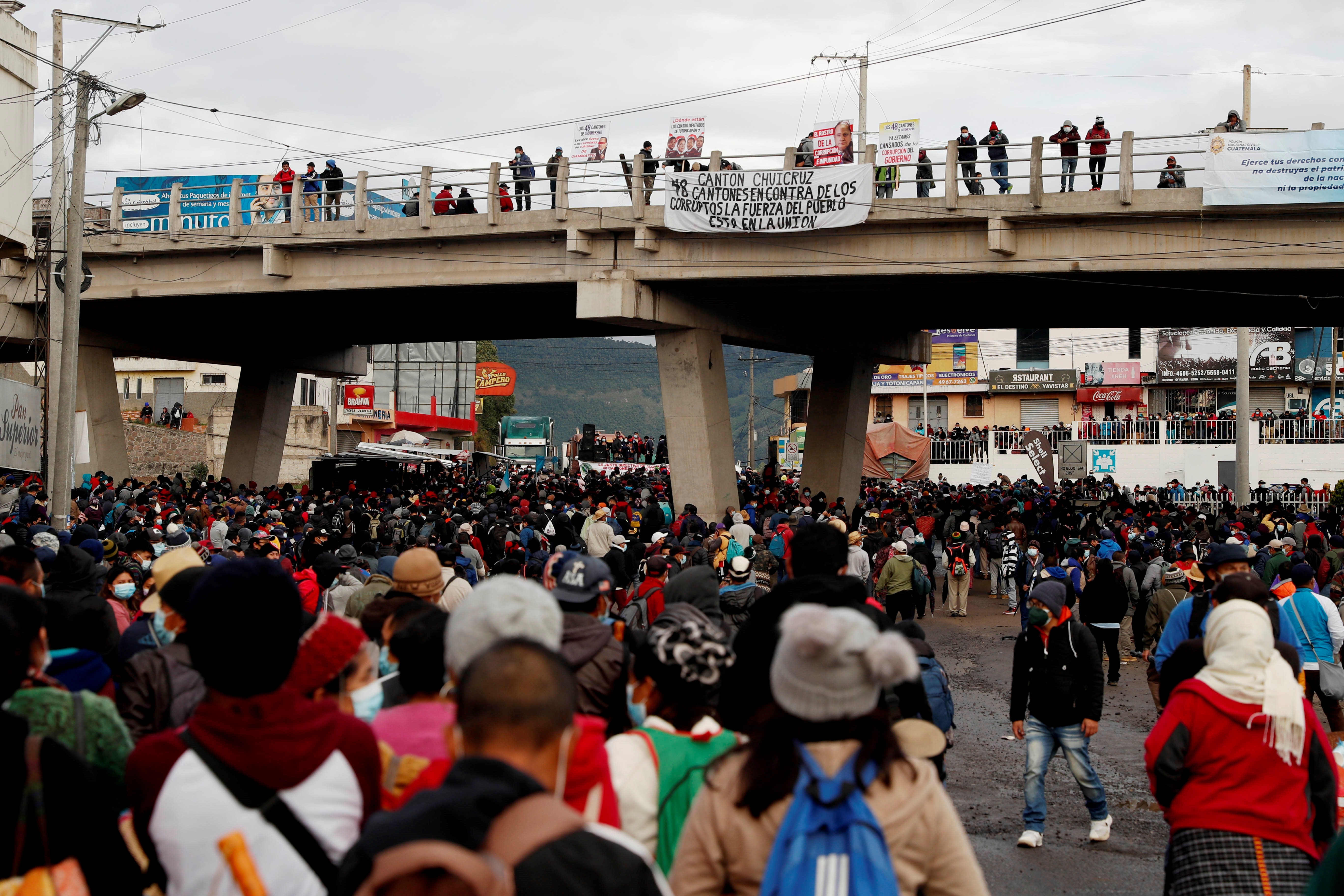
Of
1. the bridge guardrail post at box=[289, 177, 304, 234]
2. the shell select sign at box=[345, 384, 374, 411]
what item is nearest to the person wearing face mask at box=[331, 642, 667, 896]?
the bridge guardrail post at box=[289, 177, 304, 234]

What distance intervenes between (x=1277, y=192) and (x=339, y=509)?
55.4 ft

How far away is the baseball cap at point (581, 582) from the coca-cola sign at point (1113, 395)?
219 ft

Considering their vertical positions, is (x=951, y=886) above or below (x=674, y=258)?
below

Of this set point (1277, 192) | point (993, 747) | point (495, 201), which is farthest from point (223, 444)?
point (993, 747)

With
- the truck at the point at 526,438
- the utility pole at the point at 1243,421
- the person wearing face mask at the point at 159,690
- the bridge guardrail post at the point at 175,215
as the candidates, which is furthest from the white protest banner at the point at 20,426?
the truck at the point at 526,438

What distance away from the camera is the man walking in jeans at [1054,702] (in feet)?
26.5

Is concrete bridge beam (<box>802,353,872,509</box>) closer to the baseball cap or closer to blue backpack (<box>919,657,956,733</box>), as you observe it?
blue backpack (<box>919,657,956,733</box>)

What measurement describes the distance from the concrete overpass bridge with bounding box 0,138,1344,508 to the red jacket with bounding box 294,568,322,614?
48.1 feet

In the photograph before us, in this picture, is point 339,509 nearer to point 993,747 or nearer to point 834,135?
point 834,135

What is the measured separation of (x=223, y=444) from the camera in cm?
5512

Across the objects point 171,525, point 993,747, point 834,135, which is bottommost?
point 993,747

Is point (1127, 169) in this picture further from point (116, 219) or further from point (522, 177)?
point (116, 219)

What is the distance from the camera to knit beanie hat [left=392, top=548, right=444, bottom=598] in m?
6.31

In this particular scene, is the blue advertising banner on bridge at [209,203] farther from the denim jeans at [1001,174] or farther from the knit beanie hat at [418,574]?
the knit beanie hat at [418,574]
